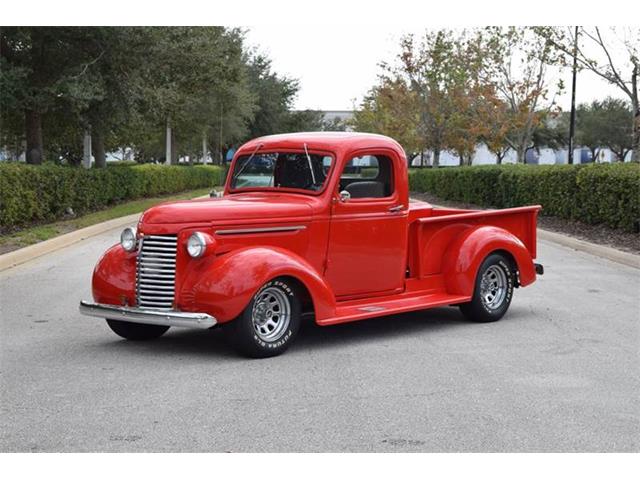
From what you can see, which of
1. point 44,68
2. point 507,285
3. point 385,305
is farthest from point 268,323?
point 44,68

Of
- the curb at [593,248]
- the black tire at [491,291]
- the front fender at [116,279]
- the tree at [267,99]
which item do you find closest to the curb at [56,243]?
the front fender at [116,279]

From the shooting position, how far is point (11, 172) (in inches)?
746

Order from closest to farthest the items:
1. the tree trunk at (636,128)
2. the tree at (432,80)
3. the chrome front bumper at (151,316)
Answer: the chrome front bumper at (151,316) → the tree trunk at (636,128) → the tree at (432,80)

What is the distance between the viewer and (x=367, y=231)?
8891mm

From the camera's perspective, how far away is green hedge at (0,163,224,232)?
750 inches

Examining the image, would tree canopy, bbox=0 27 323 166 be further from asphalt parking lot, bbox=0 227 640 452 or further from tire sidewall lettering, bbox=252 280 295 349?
tire sidewall lettering, bbox=252 280 295 349

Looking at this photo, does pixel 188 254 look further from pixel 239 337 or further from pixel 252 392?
pixel 252 392

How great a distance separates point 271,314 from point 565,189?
1598 centimetres

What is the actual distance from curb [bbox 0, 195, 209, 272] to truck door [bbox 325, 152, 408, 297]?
7532 mm

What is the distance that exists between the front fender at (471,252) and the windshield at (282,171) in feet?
5.77

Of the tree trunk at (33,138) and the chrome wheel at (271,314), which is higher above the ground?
the tree trunk at (33,138)

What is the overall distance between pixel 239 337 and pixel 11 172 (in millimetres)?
12873

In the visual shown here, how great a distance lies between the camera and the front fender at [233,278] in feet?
24.5

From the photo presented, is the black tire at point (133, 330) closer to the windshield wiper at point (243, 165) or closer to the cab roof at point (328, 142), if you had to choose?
the windshield wiper at point (243, 165)
